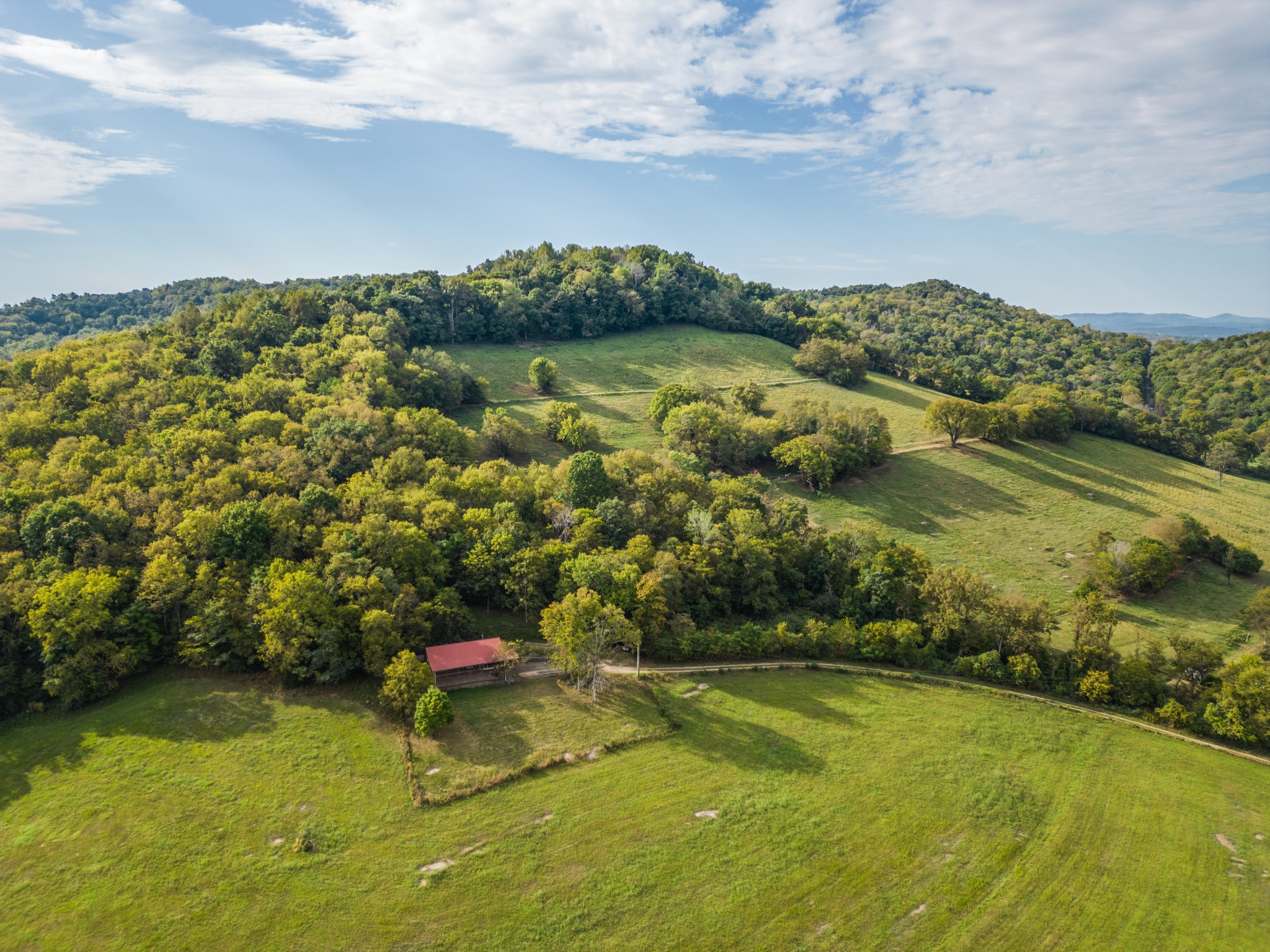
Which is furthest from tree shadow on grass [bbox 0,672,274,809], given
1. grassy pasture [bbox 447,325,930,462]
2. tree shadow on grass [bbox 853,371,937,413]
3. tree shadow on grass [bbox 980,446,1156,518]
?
tree shadow on grass [bbox 853,371,937,413]

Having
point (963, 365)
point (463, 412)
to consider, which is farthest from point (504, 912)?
point (963, 365)

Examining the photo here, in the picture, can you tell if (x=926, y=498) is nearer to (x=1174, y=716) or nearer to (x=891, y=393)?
(x=1174, y=716)

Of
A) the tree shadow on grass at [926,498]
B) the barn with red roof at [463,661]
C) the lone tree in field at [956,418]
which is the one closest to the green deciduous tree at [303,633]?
the barn with red roof at [463,661]

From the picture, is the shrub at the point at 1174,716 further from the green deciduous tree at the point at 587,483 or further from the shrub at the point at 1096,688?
the green deciduous tree at the point at 587,483

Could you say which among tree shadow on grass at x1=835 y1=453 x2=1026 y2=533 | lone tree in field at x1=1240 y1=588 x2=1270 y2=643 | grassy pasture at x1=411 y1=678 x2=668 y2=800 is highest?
tree shadow on grass at x1=835 y1=453 x2=1026 y2=533

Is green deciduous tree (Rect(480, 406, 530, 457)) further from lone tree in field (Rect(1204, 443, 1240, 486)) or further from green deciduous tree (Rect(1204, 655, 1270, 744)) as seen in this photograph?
lone tree in field (Rect(1204, 443, 1240, 486))

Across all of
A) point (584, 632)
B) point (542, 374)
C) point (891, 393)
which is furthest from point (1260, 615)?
point (542, 374)

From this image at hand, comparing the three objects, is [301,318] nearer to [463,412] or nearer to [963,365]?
[463,412]
